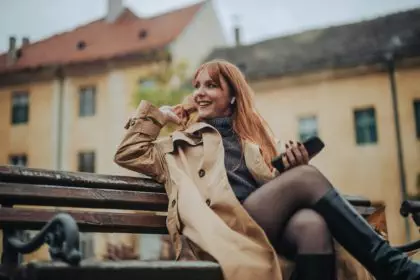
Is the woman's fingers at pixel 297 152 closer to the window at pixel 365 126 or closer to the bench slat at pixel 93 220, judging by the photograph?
the bench slat at pixel 93 220

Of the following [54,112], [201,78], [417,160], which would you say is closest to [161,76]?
[54,112]

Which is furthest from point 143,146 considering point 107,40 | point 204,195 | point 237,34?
point 237,34

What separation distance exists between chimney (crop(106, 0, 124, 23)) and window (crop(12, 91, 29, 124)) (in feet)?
17.2

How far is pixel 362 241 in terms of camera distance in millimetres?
2227

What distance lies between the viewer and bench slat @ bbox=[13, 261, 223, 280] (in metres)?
1.33

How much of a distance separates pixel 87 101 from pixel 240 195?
2033cm

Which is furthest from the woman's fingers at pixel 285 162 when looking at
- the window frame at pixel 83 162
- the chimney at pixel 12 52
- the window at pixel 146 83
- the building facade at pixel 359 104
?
the chimney at pixel 12 52

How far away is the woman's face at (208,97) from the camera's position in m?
2.97

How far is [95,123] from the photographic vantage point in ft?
72.4

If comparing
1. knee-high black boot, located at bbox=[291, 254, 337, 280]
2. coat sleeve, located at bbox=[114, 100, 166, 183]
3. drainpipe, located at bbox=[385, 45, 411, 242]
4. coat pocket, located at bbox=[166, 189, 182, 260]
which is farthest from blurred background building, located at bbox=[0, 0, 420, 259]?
knee-high black boot, located at bbox=[291, 254, 337, 280]

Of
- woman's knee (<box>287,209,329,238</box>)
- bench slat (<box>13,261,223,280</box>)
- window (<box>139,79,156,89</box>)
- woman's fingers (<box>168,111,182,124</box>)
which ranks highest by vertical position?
window (<box>139,79,156,89</box>)

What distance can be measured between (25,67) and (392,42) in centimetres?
1391

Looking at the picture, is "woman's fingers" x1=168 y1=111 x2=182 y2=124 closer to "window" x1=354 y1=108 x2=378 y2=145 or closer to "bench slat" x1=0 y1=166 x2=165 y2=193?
"bench slat" x1=0 y1=166 x2=165 y2=193

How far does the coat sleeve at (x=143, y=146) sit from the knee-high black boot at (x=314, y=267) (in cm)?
86
